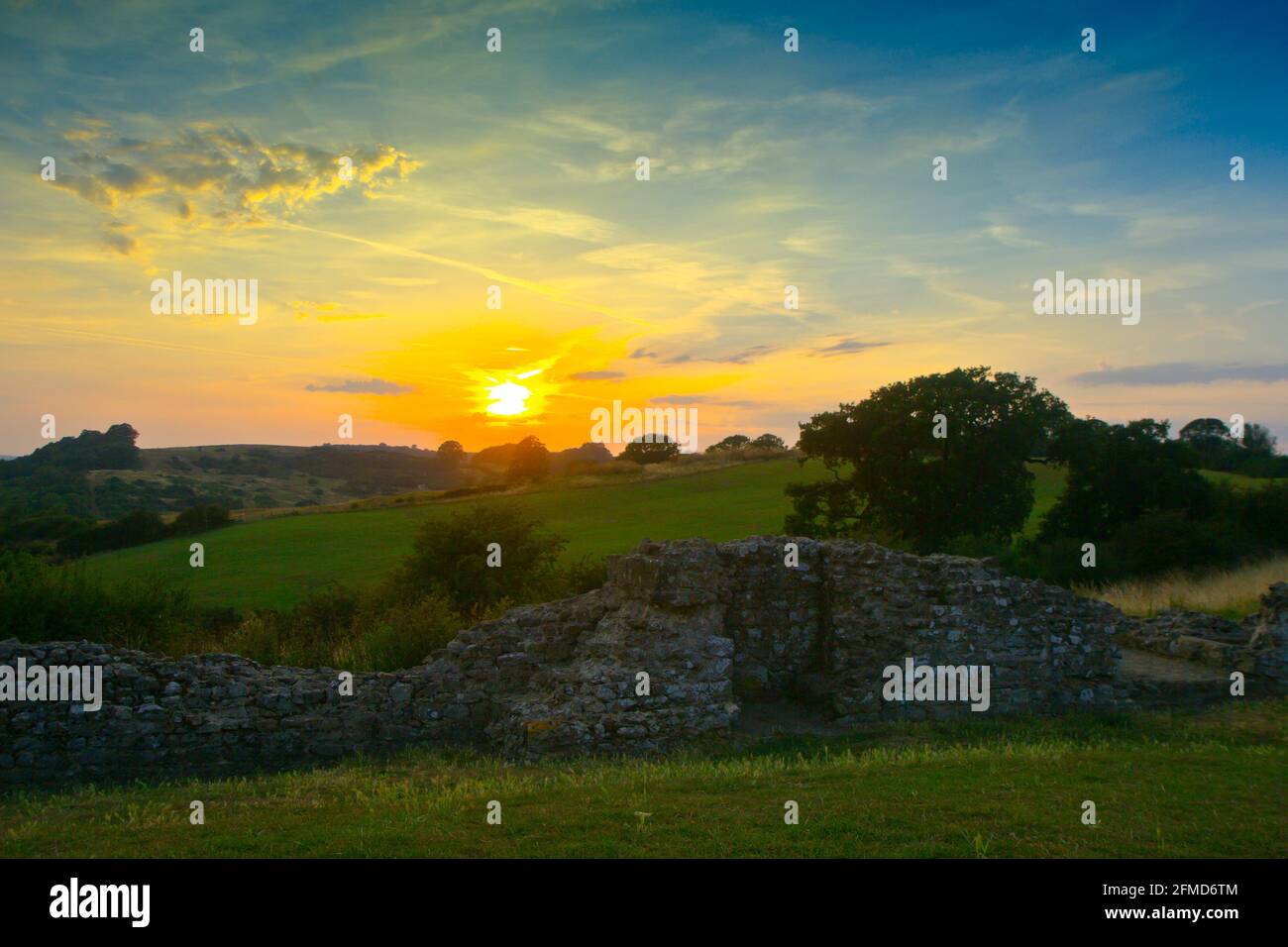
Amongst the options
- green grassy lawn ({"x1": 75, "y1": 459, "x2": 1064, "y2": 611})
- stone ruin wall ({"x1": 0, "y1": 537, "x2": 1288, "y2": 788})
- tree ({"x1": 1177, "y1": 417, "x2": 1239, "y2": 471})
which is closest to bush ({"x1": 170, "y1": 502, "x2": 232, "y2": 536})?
green grassy lawn ({"x1": 75, "y1": 459, "x2": 1064, "y2": 611})

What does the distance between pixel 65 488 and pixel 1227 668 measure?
79252mm

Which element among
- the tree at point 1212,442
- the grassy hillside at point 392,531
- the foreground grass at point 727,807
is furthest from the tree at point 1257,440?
the foreground grass at point 727,807

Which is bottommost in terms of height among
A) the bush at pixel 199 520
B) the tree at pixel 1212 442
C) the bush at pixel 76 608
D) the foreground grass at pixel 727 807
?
the foreground grass at pixel 727 807

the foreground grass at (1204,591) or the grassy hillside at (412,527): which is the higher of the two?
the grassy hillside at (412,527)

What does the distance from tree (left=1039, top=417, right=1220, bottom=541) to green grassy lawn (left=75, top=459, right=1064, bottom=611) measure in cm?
702

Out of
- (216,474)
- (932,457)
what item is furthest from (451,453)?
(932,457)

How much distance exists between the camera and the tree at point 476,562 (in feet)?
93.1

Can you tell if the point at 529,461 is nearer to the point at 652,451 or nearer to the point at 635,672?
the point at 652,451

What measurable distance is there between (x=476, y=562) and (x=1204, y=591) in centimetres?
2139

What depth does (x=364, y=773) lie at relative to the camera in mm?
12203

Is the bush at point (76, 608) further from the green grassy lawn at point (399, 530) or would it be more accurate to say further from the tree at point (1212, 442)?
the tree at point (1212, 442)

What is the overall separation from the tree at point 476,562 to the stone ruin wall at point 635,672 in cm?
1243

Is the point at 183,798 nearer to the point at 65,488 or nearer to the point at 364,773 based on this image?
the point at 364,773
